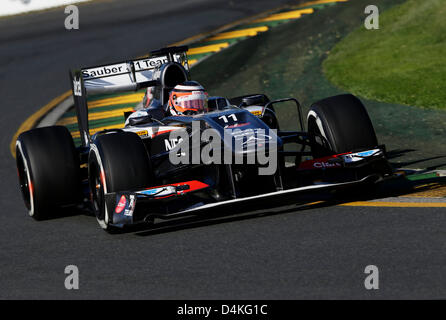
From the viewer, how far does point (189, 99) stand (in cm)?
908

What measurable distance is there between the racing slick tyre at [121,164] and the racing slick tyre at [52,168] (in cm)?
89

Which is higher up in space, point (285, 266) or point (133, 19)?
point (133, 19)

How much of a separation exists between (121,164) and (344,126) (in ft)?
7.05

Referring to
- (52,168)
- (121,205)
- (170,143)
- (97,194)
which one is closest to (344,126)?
(170,143)

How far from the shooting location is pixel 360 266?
6047 mm

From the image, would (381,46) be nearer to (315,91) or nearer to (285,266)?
(315,91)

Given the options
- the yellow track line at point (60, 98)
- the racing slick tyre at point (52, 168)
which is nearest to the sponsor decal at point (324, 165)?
the racing slick tyre at point (52, 168)

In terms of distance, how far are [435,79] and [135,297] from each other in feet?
29.0

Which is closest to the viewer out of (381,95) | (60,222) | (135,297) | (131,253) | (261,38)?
(135,297)

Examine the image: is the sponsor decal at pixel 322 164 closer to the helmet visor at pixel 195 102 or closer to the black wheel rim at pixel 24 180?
the helmet visor at pixel 195 102

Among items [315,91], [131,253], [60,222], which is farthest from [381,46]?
[131,253]

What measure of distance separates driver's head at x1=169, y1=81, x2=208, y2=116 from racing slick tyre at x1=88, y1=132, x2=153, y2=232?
4.19 feet

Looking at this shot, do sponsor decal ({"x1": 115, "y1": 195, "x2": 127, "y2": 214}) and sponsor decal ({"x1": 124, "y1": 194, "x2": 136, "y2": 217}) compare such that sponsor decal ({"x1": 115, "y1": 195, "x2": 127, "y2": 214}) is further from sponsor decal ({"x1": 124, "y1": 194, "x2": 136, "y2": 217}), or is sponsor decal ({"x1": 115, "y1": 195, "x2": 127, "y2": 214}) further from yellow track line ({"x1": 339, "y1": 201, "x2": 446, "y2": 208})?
yellow track line ({"x1": 339, "y1": 201, "x2": 446, "y2": 208})
